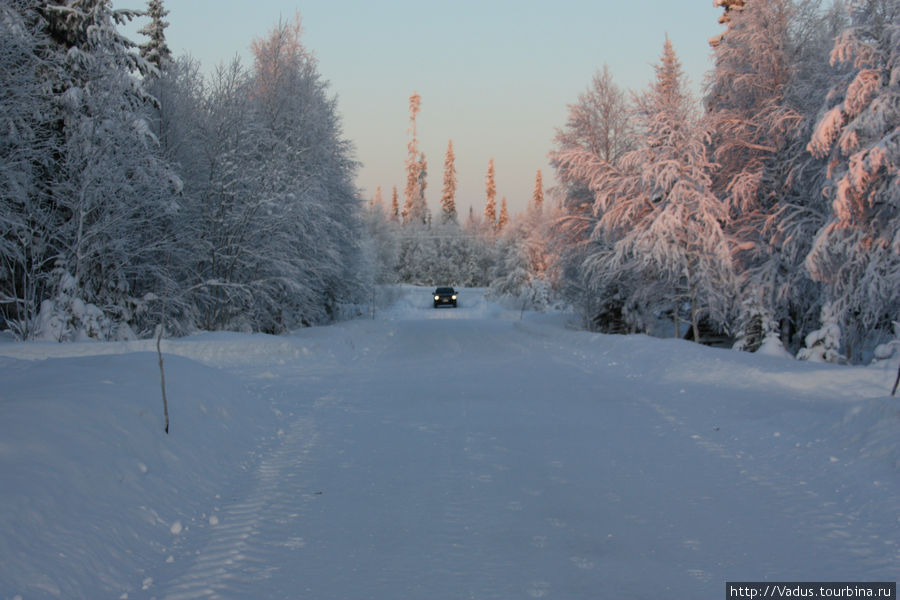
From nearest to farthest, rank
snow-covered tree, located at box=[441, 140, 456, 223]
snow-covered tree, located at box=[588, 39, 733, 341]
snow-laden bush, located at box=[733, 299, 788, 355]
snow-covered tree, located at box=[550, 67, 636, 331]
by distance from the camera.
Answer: snow-laden bush, located at box=[733, 299, 788, 355], snow-covered tree, located at box=[588, 39, 733, 341], snow-covered tree, located at box=[550, 67, 636, 331], snow-covered tree, located at box=[441, 140, 456, 223]

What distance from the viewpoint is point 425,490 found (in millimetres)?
5727

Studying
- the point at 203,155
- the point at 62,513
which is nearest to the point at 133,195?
the point at 203,155

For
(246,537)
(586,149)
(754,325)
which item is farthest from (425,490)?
Result: (586,149)

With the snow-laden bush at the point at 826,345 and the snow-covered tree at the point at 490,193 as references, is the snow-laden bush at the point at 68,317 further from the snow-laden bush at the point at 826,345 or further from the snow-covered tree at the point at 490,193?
the snow-covered tree at the point at 490,193

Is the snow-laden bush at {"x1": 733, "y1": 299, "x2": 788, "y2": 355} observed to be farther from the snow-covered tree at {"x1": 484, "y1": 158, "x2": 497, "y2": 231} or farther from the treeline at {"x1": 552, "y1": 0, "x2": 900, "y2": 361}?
the snow-covered tree at {"x1": 484, "y1": 158, "x2": 497, "y2": 231}

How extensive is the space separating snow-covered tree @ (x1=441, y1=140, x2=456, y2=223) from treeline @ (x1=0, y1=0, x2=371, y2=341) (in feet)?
277

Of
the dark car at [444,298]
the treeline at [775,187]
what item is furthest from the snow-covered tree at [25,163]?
the dark car at [444,298]

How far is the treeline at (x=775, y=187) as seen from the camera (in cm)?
1549

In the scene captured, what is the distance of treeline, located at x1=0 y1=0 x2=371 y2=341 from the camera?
52.7ft

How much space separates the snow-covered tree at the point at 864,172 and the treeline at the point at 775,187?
4 cm

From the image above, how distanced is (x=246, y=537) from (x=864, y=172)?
1594 cm

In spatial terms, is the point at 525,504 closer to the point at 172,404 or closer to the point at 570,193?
the point at 172,404

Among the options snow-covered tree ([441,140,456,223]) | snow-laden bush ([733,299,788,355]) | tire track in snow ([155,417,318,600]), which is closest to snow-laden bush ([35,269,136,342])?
tire track in snow ([155,417,318,600])

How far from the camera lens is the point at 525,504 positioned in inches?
209
